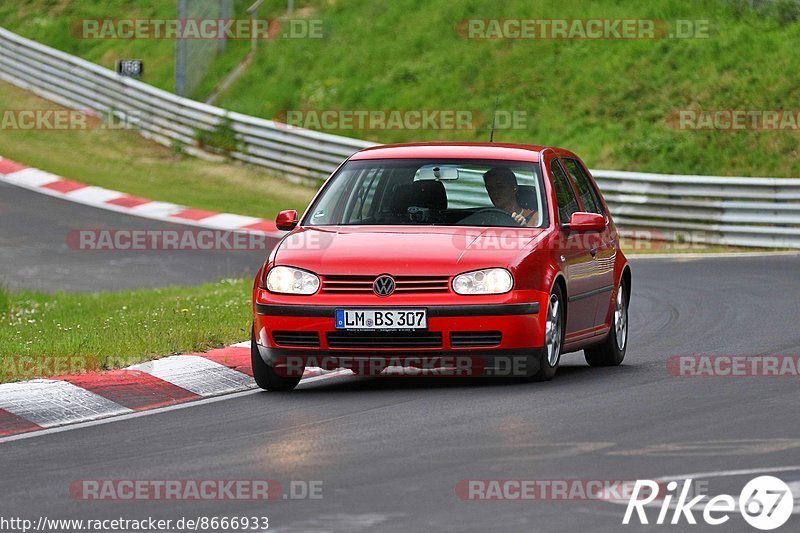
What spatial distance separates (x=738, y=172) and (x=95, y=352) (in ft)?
57.3

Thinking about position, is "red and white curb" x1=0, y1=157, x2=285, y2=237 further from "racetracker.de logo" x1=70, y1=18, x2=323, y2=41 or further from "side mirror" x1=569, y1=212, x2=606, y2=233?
"side mirror" x1=569, y1=212, x2=606, y2=233

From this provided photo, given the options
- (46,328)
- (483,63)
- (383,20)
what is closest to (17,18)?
(383,20)

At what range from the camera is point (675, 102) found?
30.0 m

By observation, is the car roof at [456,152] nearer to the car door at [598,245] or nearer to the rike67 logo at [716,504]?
the car door at [598,245]

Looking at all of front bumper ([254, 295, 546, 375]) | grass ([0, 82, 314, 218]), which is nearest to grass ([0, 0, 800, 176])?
grass ([0, 82, 314, 218])

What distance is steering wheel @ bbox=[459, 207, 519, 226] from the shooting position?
11039 mm

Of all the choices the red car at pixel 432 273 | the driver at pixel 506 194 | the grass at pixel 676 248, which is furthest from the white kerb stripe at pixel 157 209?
the driver at pixel 506 194

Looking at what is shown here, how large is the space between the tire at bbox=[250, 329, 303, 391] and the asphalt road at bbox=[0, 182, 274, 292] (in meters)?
9.36

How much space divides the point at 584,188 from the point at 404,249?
2434 mm

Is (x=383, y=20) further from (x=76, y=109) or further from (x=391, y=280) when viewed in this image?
(x=391, y=280)

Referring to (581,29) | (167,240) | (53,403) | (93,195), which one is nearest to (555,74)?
(581,29)

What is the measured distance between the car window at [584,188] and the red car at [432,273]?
1.32 feet

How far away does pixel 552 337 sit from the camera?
1070 cm

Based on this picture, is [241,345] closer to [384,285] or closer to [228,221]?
[384,285]
